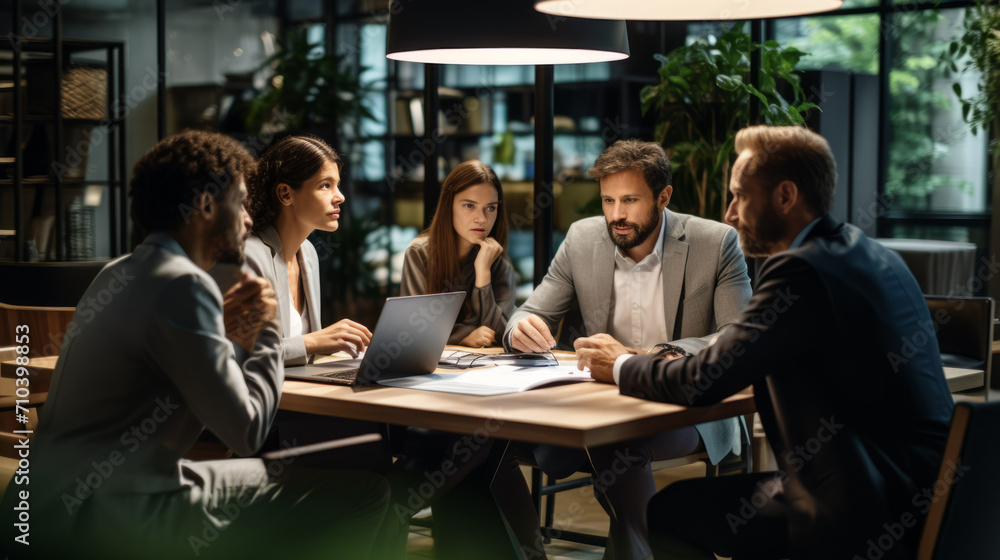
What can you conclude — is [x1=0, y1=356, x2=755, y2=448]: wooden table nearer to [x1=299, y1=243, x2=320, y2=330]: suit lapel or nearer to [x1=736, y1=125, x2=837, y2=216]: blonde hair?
[x1=736, y1=125, x2=837, y2=216]: blonde hair

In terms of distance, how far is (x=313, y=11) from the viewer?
911 cm

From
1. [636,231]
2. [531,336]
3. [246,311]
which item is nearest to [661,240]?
[636,231]

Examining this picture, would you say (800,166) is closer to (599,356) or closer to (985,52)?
(599,356)

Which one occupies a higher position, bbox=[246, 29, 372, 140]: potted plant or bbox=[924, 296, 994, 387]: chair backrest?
bbox=[246, 29, 372, 140]: potted plant

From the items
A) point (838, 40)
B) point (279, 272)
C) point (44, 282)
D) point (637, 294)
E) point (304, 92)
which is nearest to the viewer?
point (279, 272)

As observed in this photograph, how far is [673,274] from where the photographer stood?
116 inches

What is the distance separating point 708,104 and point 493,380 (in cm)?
291

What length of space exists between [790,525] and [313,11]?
8.13 metres

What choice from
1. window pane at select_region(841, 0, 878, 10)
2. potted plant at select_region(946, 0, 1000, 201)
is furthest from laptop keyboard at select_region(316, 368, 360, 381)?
window pane at select_region(841, 0, 878, 10)

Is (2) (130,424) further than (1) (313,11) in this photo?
No

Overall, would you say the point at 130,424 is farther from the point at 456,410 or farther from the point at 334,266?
the point at 334,266

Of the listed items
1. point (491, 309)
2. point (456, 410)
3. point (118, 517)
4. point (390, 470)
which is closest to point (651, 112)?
point (491, 309)

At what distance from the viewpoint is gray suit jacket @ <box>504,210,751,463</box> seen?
2842 millimetres

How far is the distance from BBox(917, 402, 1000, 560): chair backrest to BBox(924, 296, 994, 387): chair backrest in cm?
193
